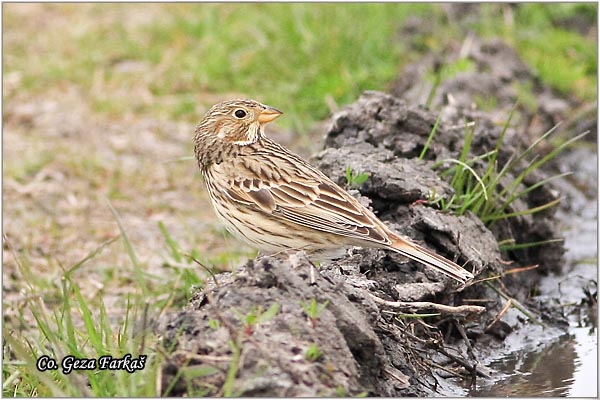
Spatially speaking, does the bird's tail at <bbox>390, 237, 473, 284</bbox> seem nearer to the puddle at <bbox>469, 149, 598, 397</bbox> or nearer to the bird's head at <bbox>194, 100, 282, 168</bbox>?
the puddle at <bbox>469, 149, 598, 397</bbox>

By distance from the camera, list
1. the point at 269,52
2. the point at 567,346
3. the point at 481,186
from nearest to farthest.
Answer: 1. the point at 567,346
2. the point at 481,186
3. the point at 269,52

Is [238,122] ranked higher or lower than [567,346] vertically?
higher

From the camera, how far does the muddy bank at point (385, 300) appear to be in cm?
425

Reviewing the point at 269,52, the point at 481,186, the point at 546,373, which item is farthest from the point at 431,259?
the point at 269,52

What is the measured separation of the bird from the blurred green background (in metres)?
3.85

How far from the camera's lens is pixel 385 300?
528 cm

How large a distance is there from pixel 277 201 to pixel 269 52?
572cm

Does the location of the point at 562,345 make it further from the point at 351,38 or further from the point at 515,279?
the point at 351,38

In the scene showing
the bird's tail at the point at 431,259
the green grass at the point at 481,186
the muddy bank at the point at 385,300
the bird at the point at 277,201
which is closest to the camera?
the muddy bank at the point at 385,300

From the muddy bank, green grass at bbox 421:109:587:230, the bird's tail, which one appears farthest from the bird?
green grass at bbox 421:109:587:230

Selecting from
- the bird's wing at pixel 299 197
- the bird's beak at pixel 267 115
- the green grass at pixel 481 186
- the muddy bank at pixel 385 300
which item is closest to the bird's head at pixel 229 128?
the bird's beak at pixel 267 115

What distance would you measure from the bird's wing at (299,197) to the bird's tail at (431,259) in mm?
84

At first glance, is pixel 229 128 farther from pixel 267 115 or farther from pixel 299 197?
pixel 299 197

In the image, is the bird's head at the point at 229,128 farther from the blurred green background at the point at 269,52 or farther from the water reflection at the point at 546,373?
the blurred green background at the point at 269,52
